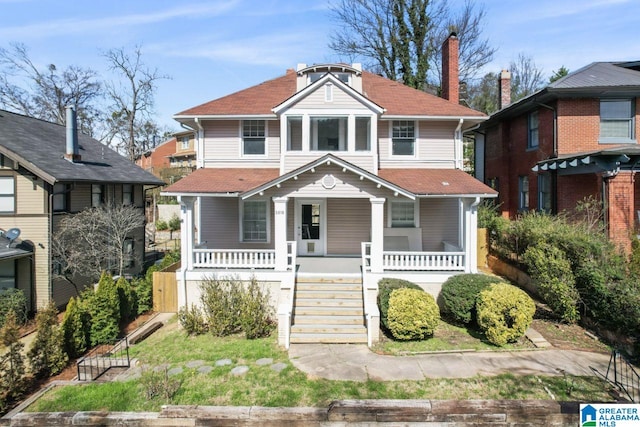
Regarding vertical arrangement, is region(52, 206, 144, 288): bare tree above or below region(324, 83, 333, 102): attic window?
below

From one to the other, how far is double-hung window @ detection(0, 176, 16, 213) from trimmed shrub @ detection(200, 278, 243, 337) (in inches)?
386

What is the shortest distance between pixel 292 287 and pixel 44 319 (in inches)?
254

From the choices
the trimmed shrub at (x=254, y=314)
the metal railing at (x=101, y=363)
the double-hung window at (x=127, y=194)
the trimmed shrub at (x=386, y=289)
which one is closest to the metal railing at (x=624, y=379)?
the trimmed shrub at (x=386, y=289)

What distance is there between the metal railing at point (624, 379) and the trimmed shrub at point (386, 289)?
4799mm

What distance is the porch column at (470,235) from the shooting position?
12688 millimetres

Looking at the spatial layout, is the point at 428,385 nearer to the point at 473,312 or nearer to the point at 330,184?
the point at 473,312

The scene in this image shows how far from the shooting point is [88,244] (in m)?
16.2

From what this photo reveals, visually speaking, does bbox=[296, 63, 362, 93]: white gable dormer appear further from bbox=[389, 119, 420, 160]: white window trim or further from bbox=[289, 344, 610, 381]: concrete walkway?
bbox=[289, 344, 610, 381]: concrete walkway

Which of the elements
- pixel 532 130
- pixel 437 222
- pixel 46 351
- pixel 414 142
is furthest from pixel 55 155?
pixel 532 130

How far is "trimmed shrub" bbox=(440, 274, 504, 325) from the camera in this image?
10.9m

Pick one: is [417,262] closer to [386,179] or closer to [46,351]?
[386,179]

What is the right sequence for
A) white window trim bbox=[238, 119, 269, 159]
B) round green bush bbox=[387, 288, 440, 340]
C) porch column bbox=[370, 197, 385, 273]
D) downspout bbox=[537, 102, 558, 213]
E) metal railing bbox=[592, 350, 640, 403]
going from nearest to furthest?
metal railing bbox=[592, 350, 640, 403], round green bush bbox=[387, 288, 440, 340], porch column bbox=[370, 197, 385, 273], white window trim bbox=[238, 119, 269, 159], downspout bbox=[537, 102, 558, 213]

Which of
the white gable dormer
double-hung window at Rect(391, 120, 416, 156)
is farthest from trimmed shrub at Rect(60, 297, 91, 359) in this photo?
double-hung window at Rect(391, 120, 416, 156)
